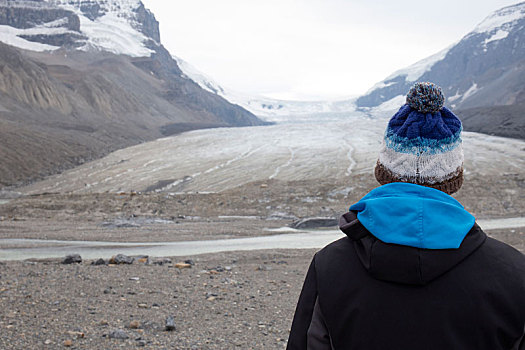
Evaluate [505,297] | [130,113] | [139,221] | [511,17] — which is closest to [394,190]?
[505,297]

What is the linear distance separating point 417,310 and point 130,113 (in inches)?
3251

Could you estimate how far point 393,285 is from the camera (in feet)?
5.08

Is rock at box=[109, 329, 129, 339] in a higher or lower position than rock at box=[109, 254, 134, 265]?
higher

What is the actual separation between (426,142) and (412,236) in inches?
15.9

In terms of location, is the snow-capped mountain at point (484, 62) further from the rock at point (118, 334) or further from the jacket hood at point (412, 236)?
the jacket hood at point (412, 236)

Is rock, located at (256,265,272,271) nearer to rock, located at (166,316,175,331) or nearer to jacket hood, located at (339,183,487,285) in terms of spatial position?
rock, located at (166,316,175,331)

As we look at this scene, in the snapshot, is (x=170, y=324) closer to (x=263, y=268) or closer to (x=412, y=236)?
(x=263, y=268)

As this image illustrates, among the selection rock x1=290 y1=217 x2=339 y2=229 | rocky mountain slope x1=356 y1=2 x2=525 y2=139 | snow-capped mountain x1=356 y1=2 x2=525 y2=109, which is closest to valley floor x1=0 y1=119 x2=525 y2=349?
rock x1=290 y1=217 x2=339 y2=229

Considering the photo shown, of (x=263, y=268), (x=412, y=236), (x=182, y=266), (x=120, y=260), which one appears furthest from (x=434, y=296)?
(x=120, y=260)

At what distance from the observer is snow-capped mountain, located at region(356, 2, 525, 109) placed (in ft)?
326

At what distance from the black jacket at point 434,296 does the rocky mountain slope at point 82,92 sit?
34334 mm

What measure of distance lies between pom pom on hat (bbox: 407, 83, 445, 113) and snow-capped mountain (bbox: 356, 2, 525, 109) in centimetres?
9394

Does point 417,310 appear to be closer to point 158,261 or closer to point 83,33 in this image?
point 158,261

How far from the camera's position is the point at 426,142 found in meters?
Result: 1.76
